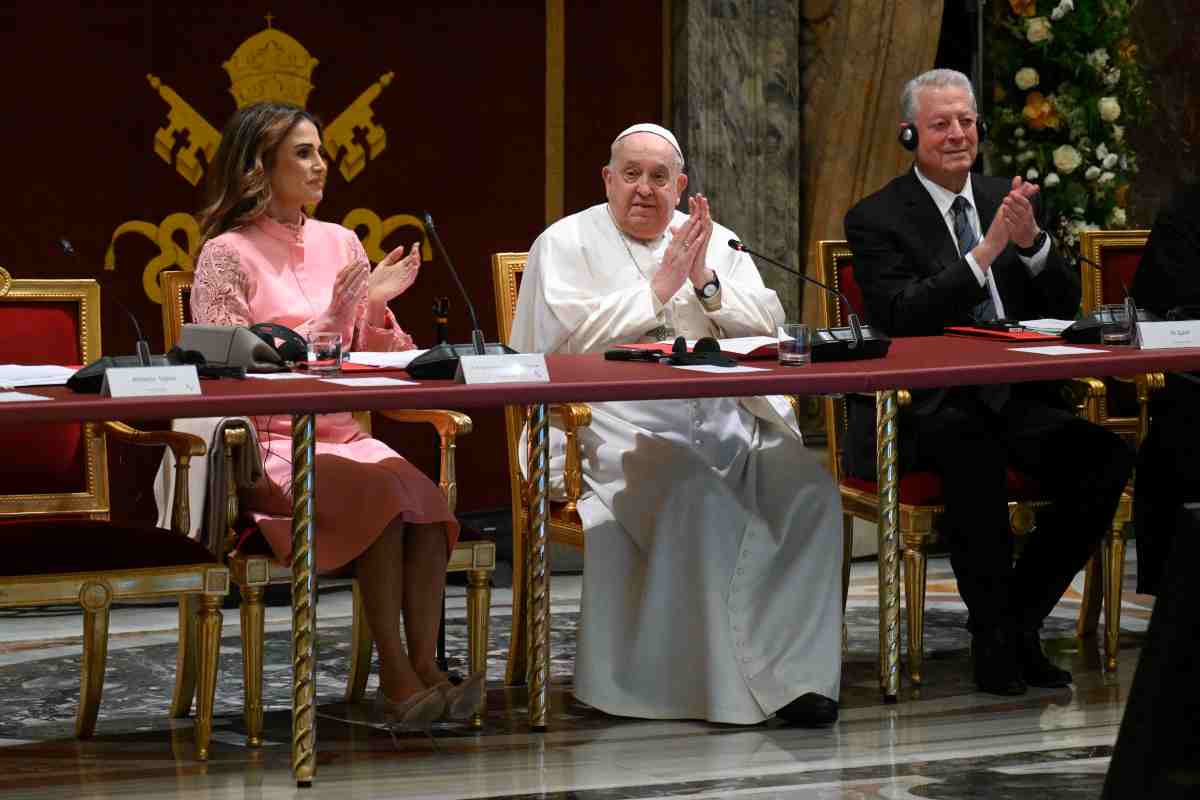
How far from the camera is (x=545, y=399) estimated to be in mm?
3896

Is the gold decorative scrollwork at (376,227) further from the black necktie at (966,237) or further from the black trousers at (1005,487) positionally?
the black trousers at (1005,487)

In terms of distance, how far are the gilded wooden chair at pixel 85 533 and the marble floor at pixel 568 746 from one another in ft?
0.51

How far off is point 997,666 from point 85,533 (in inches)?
84.9

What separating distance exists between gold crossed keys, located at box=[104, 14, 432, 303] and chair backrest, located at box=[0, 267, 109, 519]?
167 cm

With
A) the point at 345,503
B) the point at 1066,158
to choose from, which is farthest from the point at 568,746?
the point at 1066,158

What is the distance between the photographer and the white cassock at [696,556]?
4.50 m

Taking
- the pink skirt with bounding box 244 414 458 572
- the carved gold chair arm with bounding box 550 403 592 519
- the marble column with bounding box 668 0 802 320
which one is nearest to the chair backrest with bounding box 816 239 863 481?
the carved gold chair arm with bounding box 550 403 592 519

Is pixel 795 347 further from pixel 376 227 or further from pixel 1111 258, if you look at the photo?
pixel 376 227

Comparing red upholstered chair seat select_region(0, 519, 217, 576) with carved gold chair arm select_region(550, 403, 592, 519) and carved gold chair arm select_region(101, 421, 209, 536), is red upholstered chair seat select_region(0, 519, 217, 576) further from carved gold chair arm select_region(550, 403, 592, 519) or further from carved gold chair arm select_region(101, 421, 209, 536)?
carved gold chair arm select_region(550, 403, 592, 519)

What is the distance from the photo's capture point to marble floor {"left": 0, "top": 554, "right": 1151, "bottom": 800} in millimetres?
3922

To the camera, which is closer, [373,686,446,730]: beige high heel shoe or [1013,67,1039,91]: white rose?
[373,686,446,730]: beige high heel shoe

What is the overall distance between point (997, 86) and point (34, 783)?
4.41 metres

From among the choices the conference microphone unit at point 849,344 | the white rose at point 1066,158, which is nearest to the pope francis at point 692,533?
the conference microphone unit at point 849,344

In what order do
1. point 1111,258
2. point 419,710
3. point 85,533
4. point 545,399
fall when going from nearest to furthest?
point 545,399 < point 85,533 < point 419,710 < point 1111,258
